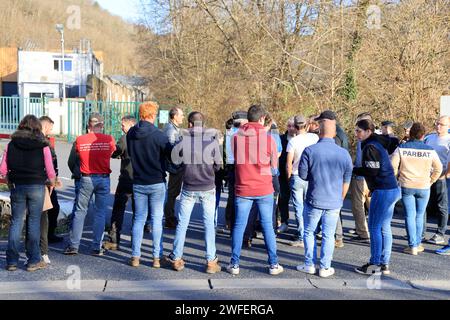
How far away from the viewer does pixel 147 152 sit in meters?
6.86

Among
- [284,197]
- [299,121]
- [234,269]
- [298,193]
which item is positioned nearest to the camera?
[234,269]

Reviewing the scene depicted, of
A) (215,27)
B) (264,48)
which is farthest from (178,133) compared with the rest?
(215,27)

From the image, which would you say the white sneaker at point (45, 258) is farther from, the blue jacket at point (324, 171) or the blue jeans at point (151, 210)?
the blue jacket at point (324, 171)

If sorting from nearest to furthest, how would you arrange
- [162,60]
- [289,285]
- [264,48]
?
[289,285] < [264,48] < [162,60]

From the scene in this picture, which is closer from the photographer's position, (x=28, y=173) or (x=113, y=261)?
(x=28, y=173)

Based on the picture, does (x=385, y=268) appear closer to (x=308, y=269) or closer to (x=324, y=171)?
(x=308, y=269)

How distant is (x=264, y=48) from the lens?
17.9 meters

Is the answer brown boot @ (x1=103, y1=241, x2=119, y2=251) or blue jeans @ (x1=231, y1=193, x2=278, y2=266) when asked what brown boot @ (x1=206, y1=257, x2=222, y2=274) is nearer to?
blue jeans @ (x1=231, y1=193, x2=278, y2=266)

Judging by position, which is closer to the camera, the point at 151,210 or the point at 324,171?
the point at 324,171

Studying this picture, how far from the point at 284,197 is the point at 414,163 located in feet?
6.85

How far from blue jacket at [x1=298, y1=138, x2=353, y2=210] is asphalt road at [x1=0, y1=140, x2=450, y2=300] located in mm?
893

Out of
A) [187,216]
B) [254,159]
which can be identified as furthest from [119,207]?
[254,159]

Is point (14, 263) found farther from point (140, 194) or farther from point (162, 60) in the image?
point (162, 60)
